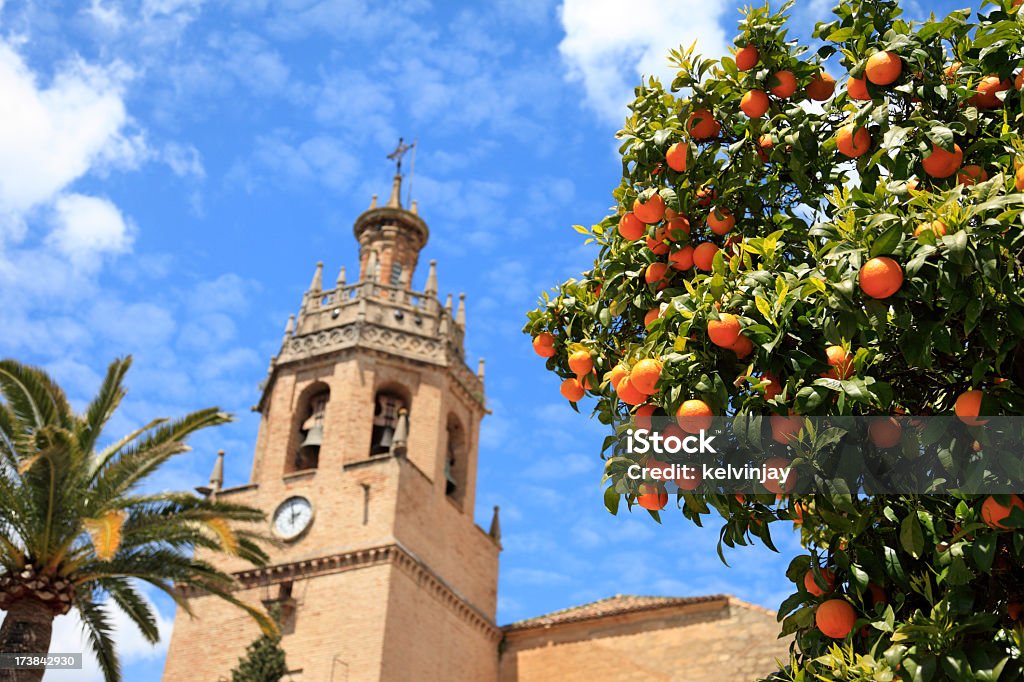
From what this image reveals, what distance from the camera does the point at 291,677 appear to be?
79.1ft

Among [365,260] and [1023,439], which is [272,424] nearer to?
[365,260]

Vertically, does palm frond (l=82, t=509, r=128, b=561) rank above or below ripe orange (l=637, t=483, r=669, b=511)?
above

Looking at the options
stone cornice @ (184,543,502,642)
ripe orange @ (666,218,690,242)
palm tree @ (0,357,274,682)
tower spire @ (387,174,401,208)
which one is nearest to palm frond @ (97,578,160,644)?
palm tree @ (0,357,274,682)

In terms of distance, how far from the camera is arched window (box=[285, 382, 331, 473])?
2795 cm

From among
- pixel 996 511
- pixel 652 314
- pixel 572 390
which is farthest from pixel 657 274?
pixel 996 511

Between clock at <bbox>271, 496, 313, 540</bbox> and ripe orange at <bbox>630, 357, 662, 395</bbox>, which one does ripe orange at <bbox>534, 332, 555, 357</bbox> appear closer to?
ripe orange at <bbox>630, 357, 662, 395</bbox>

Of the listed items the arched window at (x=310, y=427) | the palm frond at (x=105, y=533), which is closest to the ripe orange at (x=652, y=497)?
the palm frond at (x=105, y=533)

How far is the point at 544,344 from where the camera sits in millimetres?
6094

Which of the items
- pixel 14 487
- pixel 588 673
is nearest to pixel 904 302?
pixel 14 487

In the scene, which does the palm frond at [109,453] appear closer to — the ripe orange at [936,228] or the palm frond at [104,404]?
the palm frond at [104,404]

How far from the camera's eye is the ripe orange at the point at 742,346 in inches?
175

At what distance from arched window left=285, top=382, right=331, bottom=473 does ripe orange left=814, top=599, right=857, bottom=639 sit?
23789 millimetres

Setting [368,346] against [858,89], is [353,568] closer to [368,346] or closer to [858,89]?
[368,346]

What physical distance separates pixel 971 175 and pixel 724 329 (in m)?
1.44
